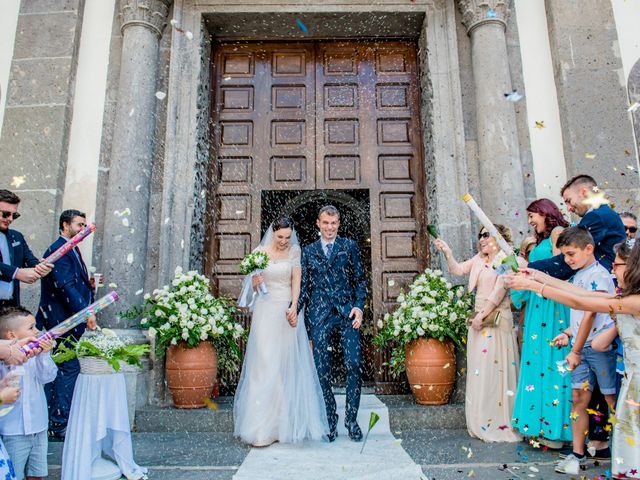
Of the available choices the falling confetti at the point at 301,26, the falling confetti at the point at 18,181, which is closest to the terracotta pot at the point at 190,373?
the falling confetti at the point at 18,181

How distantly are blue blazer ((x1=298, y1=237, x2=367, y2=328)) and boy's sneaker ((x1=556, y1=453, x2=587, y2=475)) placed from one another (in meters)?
1.84

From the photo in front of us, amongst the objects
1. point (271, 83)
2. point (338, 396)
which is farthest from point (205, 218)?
point (338, 396)

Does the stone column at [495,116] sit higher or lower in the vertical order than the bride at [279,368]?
higher

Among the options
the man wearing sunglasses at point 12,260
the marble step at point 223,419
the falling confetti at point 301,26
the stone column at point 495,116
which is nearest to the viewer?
the man wearing sunglasses at point 12,260

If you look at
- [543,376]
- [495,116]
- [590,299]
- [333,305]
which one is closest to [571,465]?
[543,376]

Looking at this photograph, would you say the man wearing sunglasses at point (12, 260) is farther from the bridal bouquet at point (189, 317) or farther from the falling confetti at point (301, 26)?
the falling confetti at point (301, 26)

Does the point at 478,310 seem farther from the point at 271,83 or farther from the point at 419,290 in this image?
the point at 271,83

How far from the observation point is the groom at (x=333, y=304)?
4562 mm

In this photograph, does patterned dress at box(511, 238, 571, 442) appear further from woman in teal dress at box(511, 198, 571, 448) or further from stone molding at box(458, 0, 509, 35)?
stone molding at box(458, 0, 509, 35)

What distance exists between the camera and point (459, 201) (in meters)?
6.29

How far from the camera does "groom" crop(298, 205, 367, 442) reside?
4562 millimetres

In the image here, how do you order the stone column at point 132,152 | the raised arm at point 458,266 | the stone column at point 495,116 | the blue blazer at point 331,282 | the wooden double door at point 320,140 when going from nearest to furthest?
the blue blazer at point 331,282, the raised arm at point 458,266, the stone column at point 132,152, the stone column at point 495,116, the wooden double door at point 320,140

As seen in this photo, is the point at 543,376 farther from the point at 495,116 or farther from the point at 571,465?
the point at 495,116

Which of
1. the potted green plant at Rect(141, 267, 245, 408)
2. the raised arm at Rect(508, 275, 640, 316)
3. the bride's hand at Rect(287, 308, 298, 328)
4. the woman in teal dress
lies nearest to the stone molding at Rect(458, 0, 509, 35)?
the woman in teal dress
